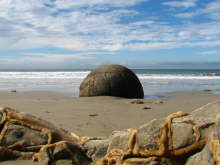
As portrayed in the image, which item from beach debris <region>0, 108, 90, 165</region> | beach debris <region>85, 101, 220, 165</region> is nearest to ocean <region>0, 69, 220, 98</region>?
beach debris <region>0, 108, 90, 165</region>

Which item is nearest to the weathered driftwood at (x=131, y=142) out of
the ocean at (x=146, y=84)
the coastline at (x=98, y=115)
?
the coastline at (x=98, y=115)

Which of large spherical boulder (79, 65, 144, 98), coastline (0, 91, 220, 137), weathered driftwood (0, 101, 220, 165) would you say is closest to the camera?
weathered driftwood (0, 101, 220, 165)

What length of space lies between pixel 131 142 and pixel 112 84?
7061 millimetres

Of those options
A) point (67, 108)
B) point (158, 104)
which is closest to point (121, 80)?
point (158, 104)

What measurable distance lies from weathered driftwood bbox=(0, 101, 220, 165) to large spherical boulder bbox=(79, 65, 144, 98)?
243 inches

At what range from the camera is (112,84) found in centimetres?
969

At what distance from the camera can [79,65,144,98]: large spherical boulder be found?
381 inches

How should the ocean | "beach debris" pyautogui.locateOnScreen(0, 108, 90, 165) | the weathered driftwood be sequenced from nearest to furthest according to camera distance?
the weathered driftwood, "beach debris" pyautogui.locateOnScreen(0, 108, 90, 165), the ocean

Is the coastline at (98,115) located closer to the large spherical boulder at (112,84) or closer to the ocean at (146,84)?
the large spherical boulder at (112,84)

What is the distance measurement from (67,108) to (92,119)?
160 cm

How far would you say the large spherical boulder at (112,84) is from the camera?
9672 mm

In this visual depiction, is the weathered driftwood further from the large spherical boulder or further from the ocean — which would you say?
the ocean

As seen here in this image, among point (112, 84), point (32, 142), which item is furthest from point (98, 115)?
point (112, 84)

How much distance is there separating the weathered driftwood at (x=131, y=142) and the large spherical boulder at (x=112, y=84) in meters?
6.18
